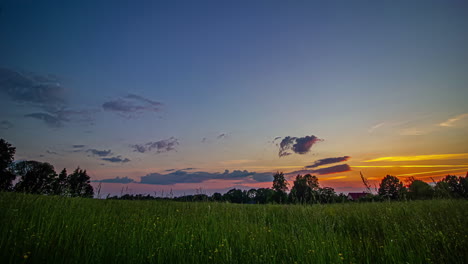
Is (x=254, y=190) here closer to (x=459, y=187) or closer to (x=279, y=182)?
(x=279, y=182)

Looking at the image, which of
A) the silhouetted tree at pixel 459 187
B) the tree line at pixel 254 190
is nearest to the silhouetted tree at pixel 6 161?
the tree line at pixel 254 190

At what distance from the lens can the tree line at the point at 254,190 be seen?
830cm

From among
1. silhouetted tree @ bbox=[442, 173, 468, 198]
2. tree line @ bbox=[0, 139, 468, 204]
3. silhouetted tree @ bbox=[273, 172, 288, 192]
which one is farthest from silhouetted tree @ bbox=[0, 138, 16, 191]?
silhouetted tree @ bbox=[273, 172, 288, 192]

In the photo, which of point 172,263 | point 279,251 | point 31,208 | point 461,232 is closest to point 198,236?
point 172,263

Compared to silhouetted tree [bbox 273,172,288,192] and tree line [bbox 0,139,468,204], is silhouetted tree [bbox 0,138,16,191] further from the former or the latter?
silhouetted tree [bbox 273,172,288,192]

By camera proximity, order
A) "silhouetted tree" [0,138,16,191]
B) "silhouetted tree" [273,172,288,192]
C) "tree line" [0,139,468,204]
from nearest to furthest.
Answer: "tree line" [0,139,468,204], "silhouetted tree" [0,138,16,191], "silhouetted tree" [273,172,288,192]

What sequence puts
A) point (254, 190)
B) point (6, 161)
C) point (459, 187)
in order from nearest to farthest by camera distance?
1. point (459, 187)
2. point (6, 161)
3. point (254, 190)

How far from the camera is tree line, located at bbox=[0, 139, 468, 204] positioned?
830 centimetres

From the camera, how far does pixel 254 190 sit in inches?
2079

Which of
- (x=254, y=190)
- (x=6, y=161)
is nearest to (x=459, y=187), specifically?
(x=254, y=190)

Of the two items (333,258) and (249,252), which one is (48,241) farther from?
(333,258)

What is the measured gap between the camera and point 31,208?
19.6 feet

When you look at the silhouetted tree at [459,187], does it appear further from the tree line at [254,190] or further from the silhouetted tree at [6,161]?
the silhouetted tree at [6,161]

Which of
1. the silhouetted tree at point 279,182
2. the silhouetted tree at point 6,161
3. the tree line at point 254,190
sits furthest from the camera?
the silhouetted tree at point 279,182
